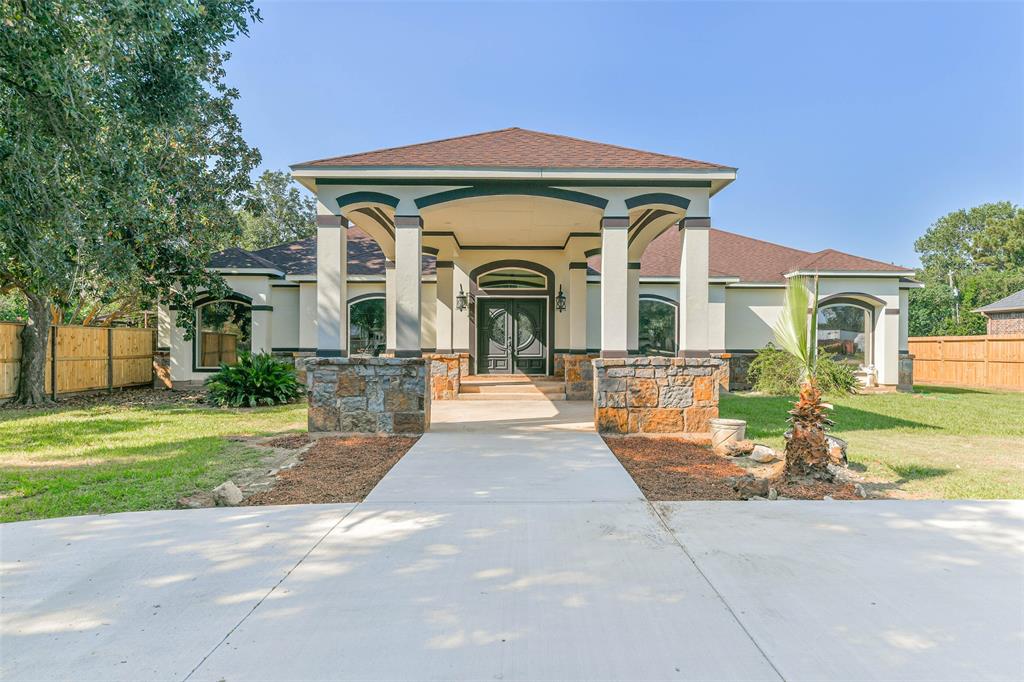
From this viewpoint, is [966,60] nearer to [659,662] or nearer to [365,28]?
[365,28]

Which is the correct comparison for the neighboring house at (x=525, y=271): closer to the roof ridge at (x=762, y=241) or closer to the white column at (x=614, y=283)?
the white column at (x=614, y=283)

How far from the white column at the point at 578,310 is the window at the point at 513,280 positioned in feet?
Answer: 5.89

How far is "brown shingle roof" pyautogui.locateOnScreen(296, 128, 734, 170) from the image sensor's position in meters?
8.12

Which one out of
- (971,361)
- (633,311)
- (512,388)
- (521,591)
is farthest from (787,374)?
(521,591)

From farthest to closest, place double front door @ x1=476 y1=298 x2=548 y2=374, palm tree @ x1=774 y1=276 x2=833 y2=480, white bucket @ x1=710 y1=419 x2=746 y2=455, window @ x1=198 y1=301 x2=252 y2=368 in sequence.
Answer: window @ x1=198 y1=301 x2=252 y2=368
double front door @ x1=476 y1=298 x2=548 y2=374
white bucket @ x1=710 y1=419 x2=746 y2=455
palm tree @ x1=774 y1=276 x2=833 y2=480

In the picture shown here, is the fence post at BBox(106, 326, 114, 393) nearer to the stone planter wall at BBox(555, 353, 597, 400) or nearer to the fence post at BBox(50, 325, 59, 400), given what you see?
the fence post at BBox(50, 325, 59, 400)

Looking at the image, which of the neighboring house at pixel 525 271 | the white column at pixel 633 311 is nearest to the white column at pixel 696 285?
the neighboring house at pixel 525 271

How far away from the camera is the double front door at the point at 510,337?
15.1 meters

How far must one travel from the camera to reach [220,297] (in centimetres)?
1443

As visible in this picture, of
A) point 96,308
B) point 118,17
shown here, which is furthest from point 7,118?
point 96,308

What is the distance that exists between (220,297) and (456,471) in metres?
11.6

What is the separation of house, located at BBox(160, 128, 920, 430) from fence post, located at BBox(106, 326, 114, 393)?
120cm

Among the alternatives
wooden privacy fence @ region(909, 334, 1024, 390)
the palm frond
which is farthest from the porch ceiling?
wooden privacy fence @ region(909, 334, 1024, 390)

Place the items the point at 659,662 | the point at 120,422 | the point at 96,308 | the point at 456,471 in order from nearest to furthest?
the point at 659,662 → the point at 456,471 → the point at 120,422 → the point at 96,308
